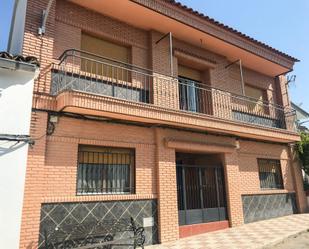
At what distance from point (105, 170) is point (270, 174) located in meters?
7.73

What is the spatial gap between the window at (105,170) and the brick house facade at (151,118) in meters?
0.15

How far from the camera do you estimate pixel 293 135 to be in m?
→ 11.8

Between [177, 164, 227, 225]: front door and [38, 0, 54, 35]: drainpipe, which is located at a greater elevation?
[38, 0, 54, 35]: drainpipe

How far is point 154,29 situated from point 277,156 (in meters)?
7.51

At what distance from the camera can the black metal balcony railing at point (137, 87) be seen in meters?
7.34

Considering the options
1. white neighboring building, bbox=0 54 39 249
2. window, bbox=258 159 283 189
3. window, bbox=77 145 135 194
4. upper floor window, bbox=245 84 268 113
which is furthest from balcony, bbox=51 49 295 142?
window, bbox=258 159 283 189

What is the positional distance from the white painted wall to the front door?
477 centimetres

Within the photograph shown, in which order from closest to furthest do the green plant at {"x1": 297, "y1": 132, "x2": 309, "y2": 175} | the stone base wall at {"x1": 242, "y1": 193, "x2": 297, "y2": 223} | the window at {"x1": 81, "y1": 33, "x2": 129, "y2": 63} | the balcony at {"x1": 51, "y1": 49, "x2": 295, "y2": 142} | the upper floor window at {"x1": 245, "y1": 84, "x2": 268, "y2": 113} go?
the balcony at {"x1": 51, "y1": 49, "x2": 295, "y2": 142} → the window at {"x1": 81, "y1": 33, "x2": 129, "y2": 63} → the stone base wall at {"x1": 242, "y1": 193, "x2": 297, "y2": 223} → the upper floor window at {"x1": 245, "y1": 84, "x2": 268, "y2": 113} → the green plant at {"x1": 297, "y1": 132, "x2": 309, "y2": 175}

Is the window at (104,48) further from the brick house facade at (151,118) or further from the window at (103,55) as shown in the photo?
the brick house facade at (151,118)

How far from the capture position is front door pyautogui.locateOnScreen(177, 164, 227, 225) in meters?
8.74

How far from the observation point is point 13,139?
17.6 ft

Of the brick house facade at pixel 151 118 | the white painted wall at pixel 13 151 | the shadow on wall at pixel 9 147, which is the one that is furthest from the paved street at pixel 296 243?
the shadow on wall at pixel 9 147

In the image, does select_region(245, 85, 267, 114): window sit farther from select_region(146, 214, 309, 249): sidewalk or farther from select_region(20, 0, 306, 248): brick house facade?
select_region(146, 214, 309, 249): sidewalk

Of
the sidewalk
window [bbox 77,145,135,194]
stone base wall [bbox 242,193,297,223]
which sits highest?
window [bbox 77,145,135,194]
